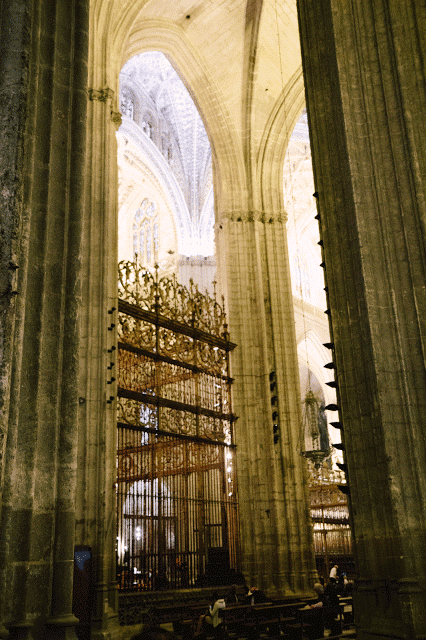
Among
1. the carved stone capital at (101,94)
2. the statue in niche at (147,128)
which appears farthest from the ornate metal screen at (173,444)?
the statue in niche at (147,128)

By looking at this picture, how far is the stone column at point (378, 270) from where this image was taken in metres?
5.45

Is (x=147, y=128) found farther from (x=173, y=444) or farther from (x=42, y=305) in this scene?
(x=42, y=305)

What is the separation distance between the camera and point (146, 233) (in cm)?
2536

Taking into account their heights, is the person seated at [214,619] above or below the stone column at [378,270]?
Result: below

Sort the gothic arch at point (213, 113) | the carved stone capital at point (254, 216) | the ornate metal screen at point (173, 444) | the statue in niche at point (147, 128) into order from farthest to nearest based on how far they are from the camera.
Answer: the statue in niche at point (147, 128) → the gothic arch at point (213, 113) → the carved stone capital at point (254, 216) → the ornate metal screen at point (173, 444)

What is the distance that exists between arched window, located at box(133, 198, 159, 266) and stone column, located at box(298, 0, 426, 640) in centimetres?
1753

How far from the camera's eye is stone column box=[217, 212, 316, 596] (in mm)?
12789

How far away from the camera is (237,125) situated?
16.2m

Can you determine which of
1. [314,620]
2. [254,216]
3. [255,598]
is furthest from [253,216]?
[314,620]

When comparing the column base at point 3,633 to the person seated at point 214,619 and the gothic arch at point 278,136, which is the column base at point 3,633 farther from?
the gothic arch at point 278,136

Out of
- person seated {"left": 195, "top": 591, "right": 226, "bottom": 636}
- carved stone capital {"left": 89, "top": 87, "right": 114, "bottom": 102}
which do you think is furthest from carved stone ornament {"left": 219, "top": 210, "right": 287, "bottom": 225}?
person seated {"left": 195, "top": 591, "right": 226, "bottom": 636}

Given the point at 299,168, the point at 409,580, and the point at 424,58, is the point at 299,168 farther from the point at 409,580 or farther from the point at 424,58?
the point at 409,580

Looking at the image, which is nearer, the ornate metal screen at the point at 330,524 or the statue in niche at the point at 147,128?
the ornate metal screen at the point at 330,524

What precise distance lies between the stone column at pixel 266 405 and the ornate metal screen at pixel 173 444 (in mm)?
380
